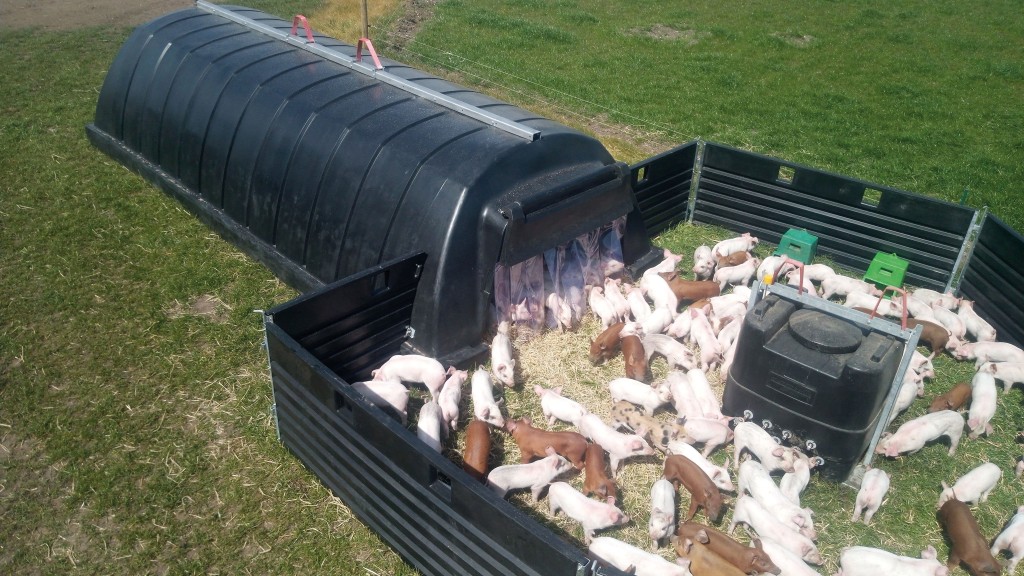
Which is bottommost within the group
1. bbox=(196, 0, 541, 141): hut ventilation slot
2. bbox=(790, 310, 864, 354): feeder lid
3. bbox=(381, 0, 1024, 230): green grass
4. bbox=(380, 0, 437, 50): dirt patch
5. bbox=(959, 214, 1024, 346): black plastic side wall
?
bbox=(381, 0, 1024, 230): green grass

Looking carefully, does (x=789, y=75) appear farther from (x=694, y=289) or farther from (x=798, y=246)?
(x=694, y=289)

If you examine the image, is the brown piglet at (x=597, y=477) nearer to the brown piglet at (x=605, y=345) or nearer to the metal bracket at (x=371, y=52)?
the brown piglet at (x=605, y=345)

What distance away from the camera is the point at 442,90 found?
27.3 ft

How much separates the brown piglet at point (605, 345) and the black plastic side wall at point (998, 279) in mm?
3490

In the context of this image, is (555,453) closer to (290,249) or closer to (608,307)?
(608,307)

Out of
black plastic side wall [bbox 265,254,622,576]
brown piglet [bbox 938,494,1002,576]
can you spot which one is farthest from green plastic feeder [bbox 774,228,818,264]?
black plastic side wall [bbox 265,254,622,576]

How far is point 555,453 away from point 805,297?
7.11 feet

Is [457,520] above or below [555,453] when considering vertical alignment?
above

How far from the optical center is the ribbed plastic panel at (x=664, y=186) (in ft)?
27.7

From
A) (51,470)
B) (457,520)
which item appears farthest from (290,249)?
(457,520)

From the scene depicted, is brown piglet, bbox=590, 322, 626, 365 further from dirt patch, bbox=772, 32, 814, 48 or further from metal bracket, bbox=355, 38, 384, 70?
dirt patch, bbox=772, 32, 814, 48

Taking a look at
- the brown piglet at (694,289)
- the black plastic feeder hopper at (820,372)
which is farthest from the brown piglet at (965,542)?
the brown piglet at (694,289)

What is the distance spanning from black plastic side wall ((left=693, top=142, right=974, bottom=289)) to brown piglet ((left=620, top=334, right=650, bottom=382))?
2911 mm

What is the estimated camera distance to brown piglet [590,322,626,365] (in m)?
7.01
